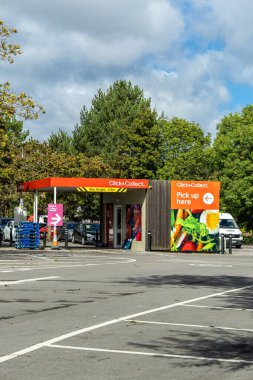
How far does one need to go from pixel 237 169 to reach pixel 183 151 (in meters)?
15.6

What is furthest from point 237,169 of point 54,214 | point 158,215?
point 54,214

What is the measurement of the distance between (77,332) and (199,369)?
282 centimetres

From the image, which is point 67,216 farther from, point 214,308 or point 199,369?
point 199,369

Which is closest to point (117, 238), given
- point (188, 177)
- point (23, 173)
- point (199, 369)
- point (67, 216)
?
point (23, 173)

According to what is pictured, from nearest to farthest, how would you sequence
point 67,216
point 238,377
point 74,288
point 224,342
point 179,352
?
point 238,377 → point 179,352 → point 224,342 → point 74,288 → point 67,216

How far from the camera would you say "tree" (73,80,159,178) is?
254ft

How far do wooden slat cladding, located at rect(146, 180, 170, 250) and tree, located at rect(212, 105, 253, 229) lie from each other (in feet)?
68.2

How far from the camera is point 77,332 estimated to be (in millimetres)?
10617

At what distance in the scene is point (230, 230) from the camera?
4750cm

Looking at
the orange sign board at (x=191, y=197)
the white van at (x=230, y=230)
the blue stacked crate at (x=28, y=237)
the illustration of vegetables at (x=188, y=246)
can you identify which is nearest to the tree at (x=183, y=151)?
the white van at (x=230, y=230)

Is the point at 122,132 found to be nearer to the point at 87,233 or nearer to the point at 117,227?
the point at 87,233

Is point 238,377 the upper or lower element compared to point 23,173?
lower

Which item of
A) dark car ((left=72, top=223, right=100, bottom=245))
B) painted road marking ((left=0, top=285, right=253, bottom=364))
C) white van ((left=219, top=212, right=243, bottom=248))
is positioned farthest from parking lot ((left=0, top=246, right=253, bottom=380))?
dark car ((left=72, top=223, right=100, bottom=245))

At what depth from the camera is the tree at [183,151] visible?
72812 mm
